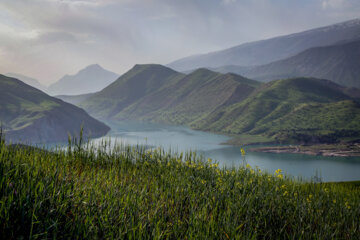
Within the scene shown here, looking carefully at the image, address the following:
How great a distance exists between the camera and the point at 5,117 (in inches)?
6093

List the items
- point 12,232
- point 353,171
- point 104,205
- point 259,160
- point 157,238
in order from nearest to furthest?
point 12,232 → point 157,238 → point 104,205 → point 353,171 → point 259,160

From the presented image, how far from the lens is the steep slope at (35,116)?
150 m

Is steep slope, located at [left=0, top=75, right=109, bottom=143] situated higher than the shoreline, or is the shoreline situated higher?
steep slope, located at [left=0, top=75, right=109, bottom=143]

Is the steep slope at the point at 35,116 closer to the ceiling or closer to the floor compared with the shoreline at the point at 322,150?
closer to the ceiling

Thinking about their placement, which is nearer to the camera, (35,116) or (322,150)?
(322,150)

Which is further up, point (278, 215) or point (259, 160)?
point (278, 215)

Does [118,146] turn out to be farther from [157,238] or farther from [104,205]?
[157,238]

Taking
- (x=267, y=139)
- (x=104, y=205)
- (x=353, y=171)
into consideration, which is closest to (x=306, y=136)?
(x=267, y=139)

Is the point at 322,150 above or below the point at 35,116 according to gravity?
below

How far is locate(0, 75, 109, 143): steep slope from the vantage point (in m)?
150

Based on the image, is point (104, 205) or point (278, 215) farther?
point (278, 215)

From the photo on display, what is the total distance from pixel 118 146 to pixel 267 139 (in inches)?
7232

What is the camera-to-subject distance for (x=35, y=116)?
516 feet

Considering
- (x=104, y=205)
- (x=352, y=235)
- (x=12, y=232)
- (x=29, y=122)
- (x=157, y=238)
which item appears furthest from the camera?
(x=29, y=122)
